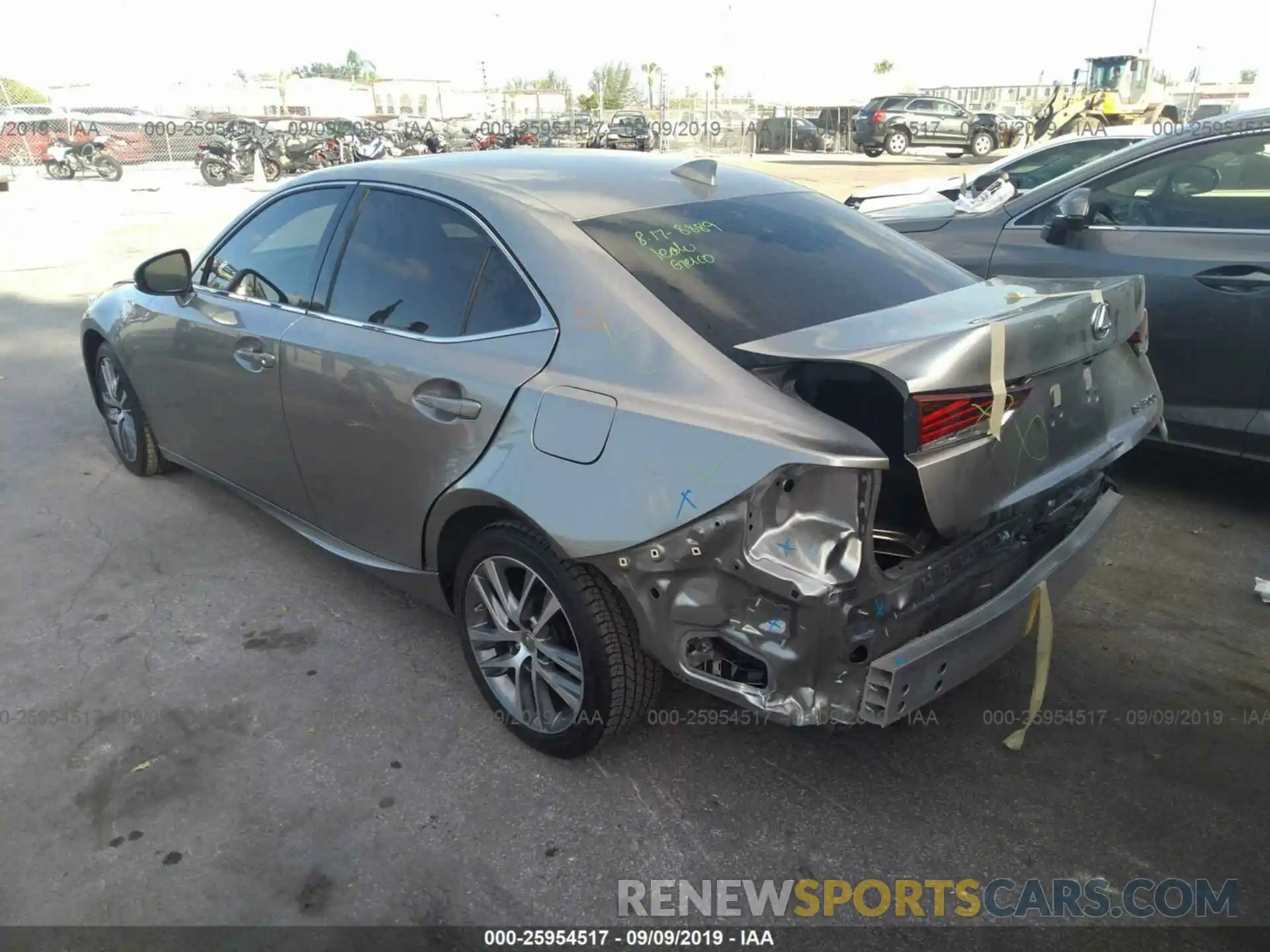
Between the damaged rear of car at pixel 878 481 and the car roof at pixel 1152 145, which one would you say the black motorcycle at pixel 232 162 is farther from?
the damaged rear of car at pixel 878 481

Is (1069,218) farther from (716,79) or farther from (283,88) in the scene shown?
(283,88)

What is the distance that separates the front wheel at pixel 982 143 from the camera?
30438mm

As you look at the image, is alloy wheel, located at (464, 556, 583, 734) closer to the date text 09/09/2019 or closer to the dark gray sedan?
the date text 09/09/2019

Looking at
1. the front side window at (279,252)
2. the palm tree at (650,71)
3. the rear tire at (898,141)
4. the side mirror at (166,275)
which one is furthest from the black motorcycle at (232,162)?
the palm tree at (650,71)


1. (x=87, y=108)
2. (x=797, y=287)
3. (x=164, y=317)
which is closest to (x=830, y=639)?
(x=797, y=287)

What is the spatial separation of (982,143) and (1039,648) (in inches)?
1240

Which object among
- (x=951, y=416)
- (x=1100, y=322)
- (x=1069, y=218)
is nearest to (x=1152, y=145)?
(x=1069, y=218)

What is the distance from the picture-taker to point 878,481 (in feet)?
7.22

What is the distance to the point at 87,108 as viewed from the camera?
29.5 metres

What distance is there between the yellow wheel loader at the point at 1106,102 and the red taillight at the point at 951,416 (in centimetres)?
2376

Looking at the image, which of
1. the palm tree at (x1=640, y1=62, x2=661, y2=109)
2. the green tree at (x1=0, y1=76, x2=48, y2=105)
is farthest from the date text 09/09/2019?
the green tree at (x1=0, y1=76, x2=48, y2=105)

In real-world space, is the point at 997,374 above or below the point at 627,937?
above

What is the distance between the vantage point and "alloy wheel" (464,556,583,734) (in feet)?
9.04

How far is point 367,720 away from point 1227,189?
435 cm
